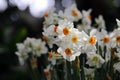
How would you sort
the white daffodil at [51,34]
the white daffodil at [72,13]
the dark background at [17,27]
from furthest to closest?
the dark background at [17,27]
the white daffodil at [72,13]
the white daffodil at [51,34]

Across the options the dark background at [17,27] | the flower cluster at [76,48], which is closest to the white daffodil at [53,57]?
the flower cluster at [76,48]

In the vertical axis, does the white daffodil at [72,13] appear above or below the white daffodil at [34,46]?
above

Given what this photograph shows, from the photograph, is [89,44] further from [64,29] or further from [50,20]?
[50,20]

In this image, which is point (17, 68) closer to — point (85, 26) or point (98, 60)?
point (85, 26)

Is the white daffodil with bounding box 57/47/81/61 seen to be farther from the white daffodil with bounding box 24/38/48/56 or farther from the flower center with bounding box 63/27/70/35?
the white daffodil with bounding box 24/38/48/56

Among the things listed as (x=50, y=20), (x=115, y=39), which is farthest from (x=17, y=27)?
(x=115, y=39)

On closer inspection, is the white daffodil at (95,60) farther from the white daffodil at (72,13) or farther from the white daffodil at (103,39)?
the white daffodil at (72,13)

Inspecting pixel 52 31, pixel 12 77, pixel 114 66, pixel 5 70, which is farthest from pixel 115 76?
pixel 5 70
